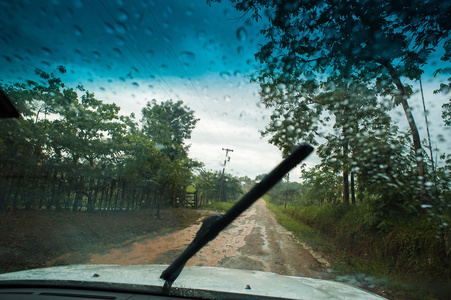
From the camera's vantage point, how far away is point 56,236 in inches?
213

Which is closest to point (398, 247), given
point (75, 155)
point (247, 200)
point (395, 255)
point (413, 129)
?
point (395, 255)

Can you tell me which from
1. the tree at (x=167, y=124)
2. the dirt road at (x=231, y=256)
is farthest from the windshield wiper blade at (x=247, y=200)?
the tree at (x=167, y=124)

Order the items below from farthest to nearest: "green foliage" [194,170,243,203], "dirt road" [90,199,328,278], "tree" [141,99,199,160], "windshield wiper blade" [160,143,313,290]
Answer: "green foliage" [194,170,243,203] < "tree" [141,99,199,160] < "dirt road" [90,199,328,278] < "windshield wiper blade" [160,143,313,290]

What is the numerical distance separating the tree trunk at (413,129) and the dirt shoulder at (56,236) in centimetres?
840

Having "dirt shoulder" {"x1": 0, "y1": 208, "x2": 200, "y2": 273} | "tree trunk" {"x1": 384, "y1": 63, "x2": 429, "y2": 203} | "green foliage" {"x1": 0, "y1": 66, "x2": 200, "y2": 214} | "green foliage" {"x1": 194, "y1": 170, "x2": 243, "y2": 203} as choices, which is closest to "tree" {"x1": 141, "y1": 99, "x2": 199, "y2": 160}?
"green foliage" {"x1": 0, "y1": 66, "x2": 200, "y2": 214}

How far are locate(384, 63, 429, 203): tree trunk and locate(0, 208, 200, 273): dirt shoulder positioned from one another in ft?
27.6

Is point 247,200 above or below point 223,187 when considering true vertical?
above

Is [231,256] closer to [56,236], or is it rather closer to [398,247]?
[398,247]

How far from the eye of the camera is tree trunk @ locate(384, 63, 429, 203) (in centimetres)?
550

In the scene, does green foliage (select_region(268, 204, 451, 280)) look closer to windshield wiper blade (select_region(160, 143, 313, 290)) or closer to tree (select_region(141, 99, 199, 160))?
windshield wiper blade (select_region(160, 143, 313, 290))

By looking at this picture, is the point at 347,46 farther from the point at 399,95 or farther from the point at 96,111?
the point at 96,111

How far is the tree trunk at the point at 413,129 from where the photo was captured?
5.50 m

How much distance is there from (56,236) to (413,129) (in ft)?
33.0

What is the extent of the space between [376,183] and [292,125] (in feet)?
14.3
